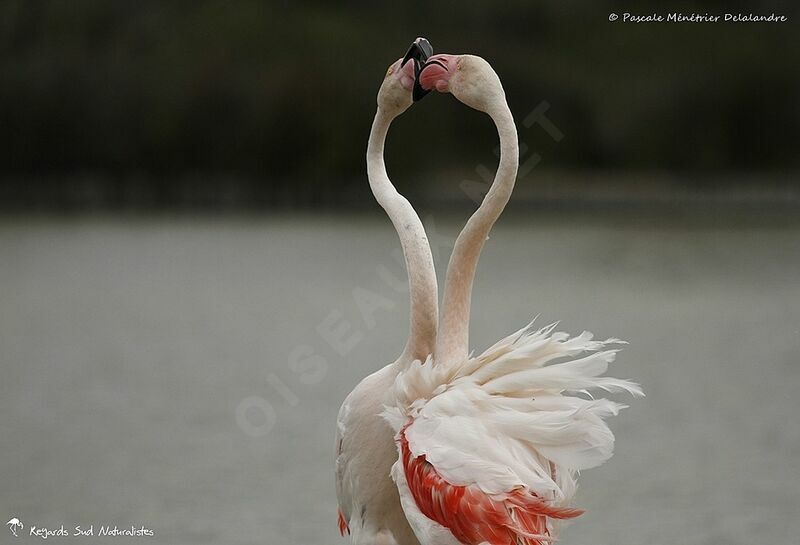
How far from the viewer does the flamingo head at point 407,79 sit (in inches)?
192

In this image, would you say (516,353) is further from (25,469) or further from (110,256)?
(110,256)

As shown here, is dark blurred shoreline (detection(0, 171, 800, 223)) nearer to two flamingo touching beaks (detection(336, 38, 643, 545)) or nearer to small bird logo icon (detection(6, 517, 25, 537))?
small bird logo icon (detection(6, 517, 25, 537))

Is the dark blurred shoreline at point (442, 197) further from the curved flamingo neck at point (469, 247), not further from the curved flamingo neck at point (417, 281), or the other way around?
the curved flamingo neck at point (469, 247)

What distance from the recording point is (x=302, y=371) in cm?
1343

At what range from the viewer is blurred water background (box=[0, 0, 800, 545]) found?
8.79 meters

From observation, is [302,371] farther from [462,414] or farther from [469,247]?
[462,414]

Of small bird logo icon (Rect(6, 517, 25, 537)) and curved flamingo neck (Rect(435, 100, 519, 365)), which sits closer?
curved flamingo neck (Rect(435, 100, 519, 365))

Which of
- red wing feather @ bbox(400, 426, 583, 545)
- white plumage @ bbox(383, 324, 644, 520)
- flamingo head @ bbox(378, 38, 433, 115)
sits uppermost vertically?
flamingo head @ bbox(378, 38, 433, 115)

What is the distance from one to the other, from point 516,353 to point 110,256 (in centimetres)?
2206

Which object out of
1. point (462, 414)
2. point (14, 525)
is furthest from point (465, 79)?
point (14, 525)

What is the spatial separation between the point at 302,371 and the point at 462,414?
9.22m

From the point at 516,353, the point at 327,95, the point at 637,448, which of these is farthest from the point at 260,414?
the point at 327,95

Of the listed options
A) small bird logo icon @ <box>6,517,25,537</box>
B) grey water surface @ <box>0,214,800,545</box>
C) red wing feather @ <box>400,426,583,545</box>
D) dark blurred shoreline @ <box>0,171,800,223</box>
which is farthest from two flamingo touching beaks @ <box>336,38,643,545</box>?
dark blurred shoreline @ <box>0,171,800,223</box>

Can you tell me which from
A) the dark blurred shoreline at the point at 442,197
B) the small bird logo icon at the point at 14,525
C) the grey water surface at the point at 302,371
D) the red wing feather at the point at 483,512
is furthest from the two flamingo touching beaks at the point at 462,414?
the dark blurred shoreline at the point at 442,197
